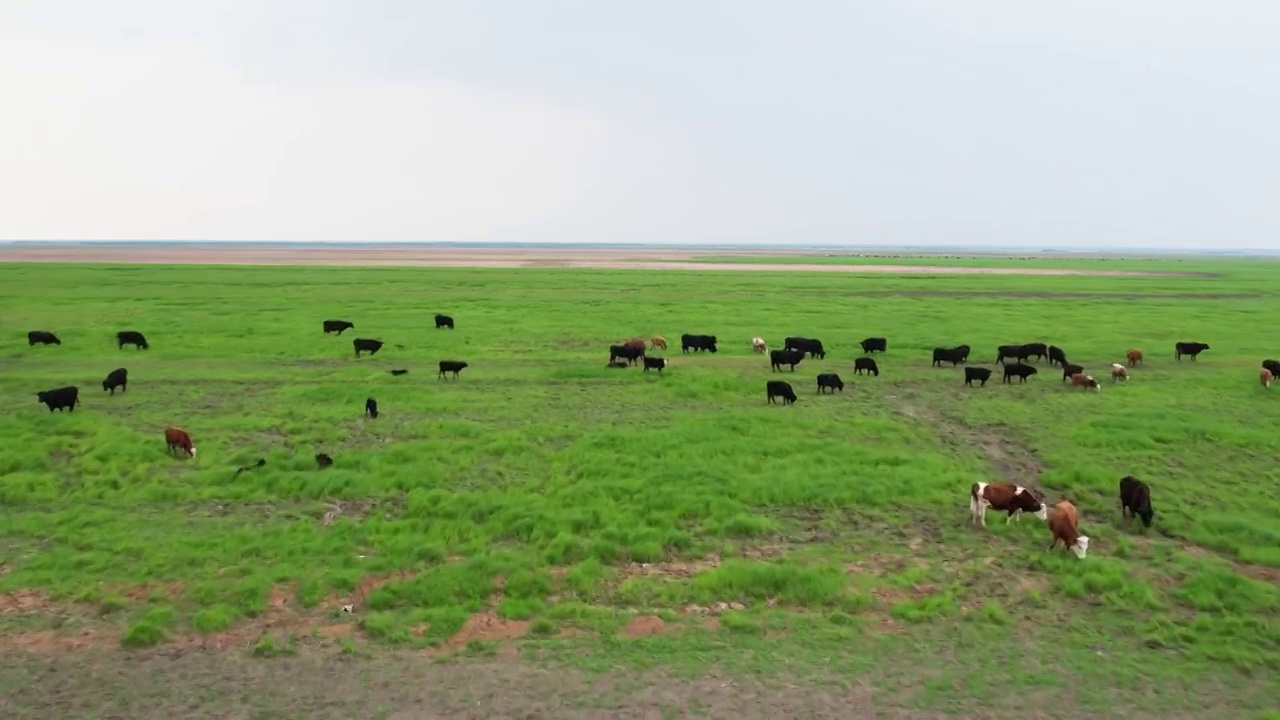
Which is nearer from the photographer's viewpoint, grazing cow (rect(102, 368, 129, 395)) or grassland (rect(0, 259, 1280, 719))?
grassland (rect(0, 259, 1280, 719))

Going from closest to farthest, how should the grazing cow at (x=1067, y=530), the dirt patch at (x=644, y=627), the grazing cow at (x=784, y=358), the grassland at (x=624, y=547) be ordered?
1. the grassland at (x=624, y=547)
2. the dirt patch at (x=644, y=627)
3. the grazing cow at (x=1067, y=530)
4. the grazing cow at (x=784, y=358)

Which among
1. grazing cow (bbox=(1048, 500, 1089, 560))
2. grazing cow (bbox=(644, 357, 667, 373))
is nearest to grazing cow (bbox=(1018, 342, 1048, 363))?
grazing cow (bbox=(644, 357, 667, 373))

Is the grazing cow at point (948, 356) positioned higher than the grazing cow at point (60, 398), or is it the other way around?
the grazing cow at point (948, 356)

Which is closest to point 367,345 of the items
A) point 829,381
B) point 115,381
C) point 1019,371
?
point 115,381

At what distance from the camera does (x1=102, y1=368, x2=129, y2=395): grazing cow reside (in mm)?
22516

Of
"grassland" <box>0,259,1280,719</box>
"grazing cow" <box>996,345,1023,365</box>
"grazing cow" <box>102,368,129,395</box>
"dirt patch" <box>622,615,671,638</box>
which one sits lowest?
"dirt patch" <box>622,615,671,638</box>

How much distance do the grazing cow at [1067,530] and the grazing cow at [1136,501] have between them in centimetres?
163

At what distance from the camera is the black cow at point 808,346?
29.8 meters

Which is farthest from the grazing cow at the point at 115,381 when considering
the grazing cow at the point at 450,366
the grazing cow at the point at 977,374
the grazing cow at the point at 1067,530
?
the grazing cow at the point at 977,374

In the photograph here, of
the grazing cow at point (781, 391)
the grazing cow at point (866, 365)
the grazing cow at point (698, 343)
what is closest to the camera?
the grazing cow at point (781, 391)

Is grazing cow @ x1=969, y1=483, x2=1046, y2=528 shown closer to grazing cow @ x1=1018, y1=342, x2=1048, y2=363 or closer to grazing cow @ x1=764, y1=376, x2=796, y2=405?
grazing cow @ x1=764, y1=376, x2=796, y2=405

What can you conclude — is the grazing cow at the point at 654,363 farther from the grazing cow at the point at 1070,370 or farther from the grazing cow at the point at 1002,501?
the grazing cow at the point at 1002,501

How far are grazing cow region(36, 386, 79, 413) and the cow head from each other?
76.5ft

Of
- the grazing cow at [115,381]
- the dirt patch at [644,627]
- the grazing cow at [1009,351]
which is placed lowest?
the dirt patch at [644,627]
